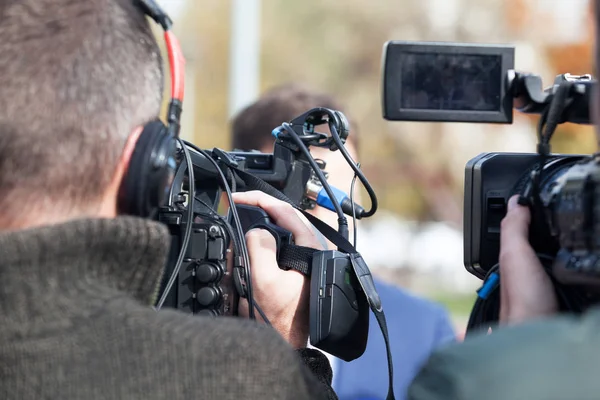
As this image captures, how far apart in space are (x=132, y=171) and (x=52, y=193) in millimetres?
116

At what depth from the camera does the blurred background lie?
2125 centimetres

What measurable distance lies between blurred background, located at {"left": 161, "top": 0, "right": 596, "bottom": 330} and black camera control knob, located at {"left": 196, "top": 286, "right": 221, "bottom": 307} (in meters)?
17.5

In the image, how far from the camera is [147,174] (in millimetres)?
1307

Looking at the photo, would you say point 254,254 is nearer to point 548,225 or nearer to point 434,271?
point 548,225

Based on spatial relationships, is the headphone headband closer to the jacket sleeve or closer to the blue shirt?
the jacket sleeve

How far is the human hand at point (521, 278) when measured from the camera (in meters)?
1.32

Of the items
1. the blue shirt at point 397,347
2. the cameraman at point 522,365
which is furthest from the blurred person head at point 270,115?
the cameraman at point 522,365

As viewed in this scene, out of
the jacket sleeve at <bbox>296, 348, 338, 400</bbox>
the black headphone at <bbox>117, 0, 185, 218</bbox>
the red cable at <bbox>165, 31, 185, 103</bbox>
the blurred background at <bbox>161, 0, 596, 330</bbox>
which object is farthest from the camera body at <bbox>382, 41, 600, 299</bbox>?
the blurred background at <bbox>161, 0, 596, 330</bbox>

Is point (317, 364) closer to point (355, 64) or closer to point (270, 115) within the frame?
point (270, 115)

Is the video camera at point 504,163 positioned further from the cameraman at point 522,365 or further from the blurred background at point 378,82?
the blurred background at point 378,82

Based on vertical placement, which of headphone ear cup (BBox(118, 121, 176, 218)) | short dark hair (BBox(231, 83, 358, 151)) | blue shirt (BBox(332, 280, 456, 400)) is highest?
short dark hair (BBox(231, 83, 358, 151))

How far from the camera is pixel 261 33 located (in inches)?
1107

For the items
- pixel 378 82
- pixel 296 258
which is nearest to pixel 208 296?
pixel 296 258

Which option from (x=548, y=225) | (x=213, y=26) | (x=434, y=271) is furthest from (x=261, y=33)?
(x=548, y=225)
